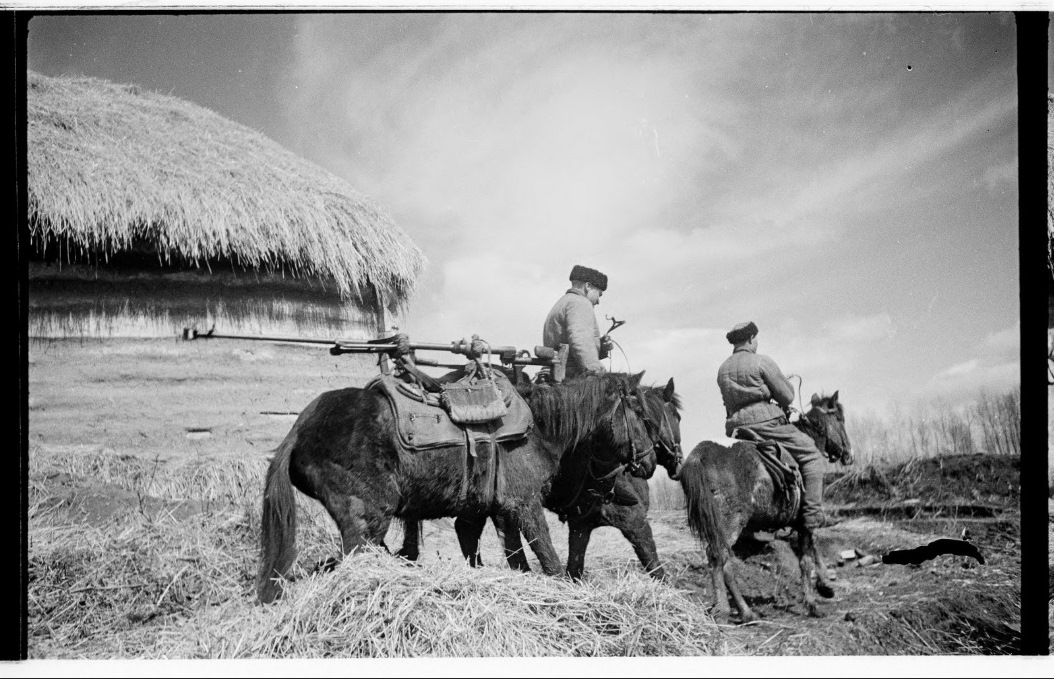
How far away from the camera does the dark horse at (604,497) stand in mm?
6117

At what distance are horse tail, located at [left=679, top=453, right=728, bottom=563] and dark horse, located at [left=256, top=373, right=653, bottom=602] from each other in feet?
1.53

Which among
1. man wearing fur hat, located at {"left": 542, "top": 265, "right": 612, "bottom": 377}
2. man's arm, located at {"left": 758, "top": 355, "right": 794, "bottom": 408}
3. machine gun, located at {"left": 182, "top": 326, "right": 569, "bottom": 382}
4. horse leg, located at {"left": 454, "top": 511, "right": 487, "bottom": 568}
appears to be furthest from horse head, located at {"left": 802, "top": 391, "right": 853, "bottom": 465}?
horse leg, located at {"left": 454, "top": 511, "right": 487, "bottom": 568}

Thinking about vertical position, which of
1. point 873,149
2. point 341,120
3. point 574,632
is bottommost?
point 574,632

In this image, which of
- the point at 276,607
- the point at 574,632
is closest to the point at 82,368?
the point at 276,607

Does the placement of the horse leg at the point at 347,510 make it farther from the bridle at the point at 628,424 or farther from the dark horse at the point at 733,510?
the dark horse at the point at 733,510

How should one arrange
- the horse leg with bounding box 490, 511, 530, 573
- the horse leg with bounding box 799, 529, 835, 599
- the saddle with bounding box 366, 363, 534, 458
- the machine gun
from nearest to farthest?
the saddle with bounding box 366, 363, 534, 458
the horse leg with bounding box 490, 511, 530, 573
the machine gun
the horse leg with bounding box 799, 529, 835, 599

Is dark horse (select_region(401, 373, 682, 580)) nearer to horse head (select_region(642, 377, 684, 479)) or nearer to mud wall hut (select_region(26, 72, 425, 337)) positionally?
horse head (select_region(642, 377, 684, 479))

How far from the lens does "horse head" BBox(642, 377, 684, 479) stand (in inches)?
243

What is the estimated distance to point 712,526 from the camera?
240 inches

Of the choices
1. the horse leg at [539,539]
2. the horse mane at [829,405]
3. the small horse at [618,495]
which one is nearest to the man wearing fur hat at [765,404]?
the horse mane at [829,405]

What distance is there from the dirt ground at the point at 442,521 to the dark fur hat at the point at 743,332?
1735 millimetres

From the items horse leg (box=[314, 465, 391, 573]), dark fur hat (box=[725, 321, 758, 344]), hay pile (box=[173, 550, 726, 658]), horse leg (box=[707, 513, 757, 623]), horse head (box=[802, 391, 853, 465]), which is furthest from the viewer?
horse head (box=[802, 391, 853, 465])

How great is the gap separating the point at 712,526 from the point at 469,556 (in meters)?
1.93
